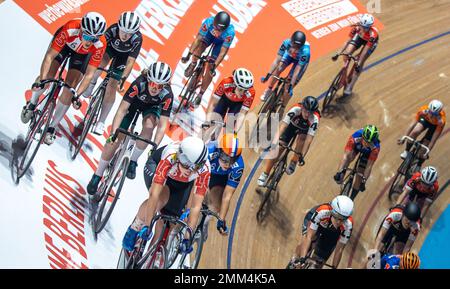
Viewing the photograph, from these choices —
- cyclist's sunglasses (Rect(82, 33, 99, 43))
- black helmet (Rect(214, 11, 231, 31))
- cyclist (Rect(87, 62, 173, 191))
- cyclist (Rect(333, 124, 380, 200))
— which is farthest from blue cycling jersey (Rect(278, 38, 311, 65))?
cyclist's sunglasses (Rect(82, 33, 99, 43))

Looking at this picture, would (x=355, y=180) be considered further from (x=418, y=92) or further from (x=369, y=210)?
(x=418, y=92)

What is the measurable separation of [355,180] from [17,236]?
5.07m

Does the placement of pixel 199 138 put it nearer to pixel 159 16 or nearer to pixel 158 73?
pixel 158 73

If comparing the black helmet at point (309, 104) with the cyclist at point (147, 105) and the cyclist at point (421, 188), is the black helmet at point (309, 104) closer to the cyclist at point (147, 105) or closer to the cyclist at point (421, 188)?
the cyclist at point (421, 188)

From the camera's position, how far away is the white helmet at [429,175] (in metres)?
12.3

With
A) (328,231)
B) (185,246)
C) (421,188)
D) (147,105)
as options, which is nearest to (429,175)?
(421,188)

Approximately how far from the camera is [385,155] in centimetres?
1434

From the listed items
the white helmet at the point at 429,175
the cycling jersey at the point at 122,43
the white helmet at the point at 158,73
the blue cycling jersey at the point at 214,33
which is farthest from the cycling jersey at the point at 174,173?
the white helmet at the point at 429,175

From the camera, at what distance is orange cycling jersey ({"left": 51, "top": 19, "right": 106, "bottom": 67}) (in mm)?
10211

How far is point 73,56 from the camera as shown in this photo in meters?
10.5

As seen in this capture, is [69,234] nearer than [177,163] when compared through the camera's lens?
No

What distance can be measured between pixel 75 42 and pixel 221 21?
3.06 meters

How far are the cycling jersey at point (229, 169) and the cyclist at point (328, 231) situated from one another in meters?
1.17
